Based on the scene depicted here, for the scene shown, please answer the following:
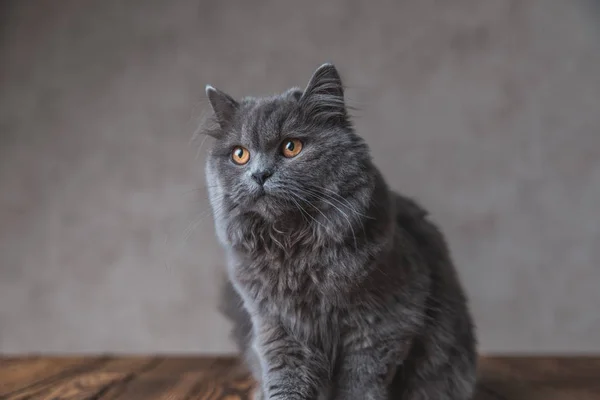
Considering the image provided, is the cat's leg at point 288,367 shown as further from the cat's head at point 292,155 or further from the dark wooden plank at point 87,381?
the dark wooden plank at point 87,381

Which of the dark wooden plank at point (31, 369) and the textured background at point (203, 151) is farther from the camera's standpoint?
the textured background at point (203, 151)

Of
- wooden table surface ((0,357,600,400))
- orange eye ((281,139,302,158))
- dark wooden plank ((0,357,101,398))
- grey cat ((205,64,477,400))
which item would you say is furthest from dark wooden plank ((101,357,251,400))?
orange eye ((281,139,302,158))

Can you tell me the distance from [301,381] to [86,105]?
156 centimetres

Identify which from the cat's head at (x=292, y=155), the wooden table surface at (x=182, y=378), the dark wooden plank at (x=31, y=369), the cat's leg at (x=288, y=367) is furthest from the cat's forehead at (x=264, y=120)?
the dark wooden plank at (x=31, y=369)

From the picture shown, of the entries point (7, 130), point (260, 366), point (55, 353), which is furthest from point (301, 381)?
point (7, 130)

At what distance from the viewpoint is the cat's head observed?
1.23 metres

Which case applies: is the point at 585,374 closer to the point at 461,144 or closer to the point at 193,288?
the point at 461,144

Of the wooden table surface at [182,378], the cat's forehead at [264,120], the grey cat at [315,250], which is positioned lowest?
the wooden table surface at [182,378]

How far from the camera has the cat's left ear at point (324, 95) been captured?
1.28 m

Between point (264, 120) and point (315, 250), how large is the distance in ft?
0.94

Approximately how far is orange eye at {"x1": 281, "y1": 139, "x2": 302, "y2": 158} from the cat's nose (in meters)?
0.07

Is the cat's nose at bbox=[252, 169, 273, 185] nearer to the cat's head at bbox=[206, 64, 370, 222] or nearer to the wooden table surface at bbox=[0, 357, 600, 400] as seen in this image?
the cat's head at bbox=[206, 64, 370, 222]

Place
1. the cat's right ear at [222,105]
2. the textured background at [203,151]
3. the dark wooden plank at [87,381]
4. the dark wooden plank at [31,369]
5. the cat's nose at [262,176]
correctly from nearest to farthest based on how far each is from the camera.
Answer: the cat's nose at [262,176]
the cat's right ear at [222,105]
the dark wooden plank at [87,381]
the dark wooden plank at [31,369]
the textured background at [203,151]

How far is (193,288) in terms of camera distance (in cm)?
242
